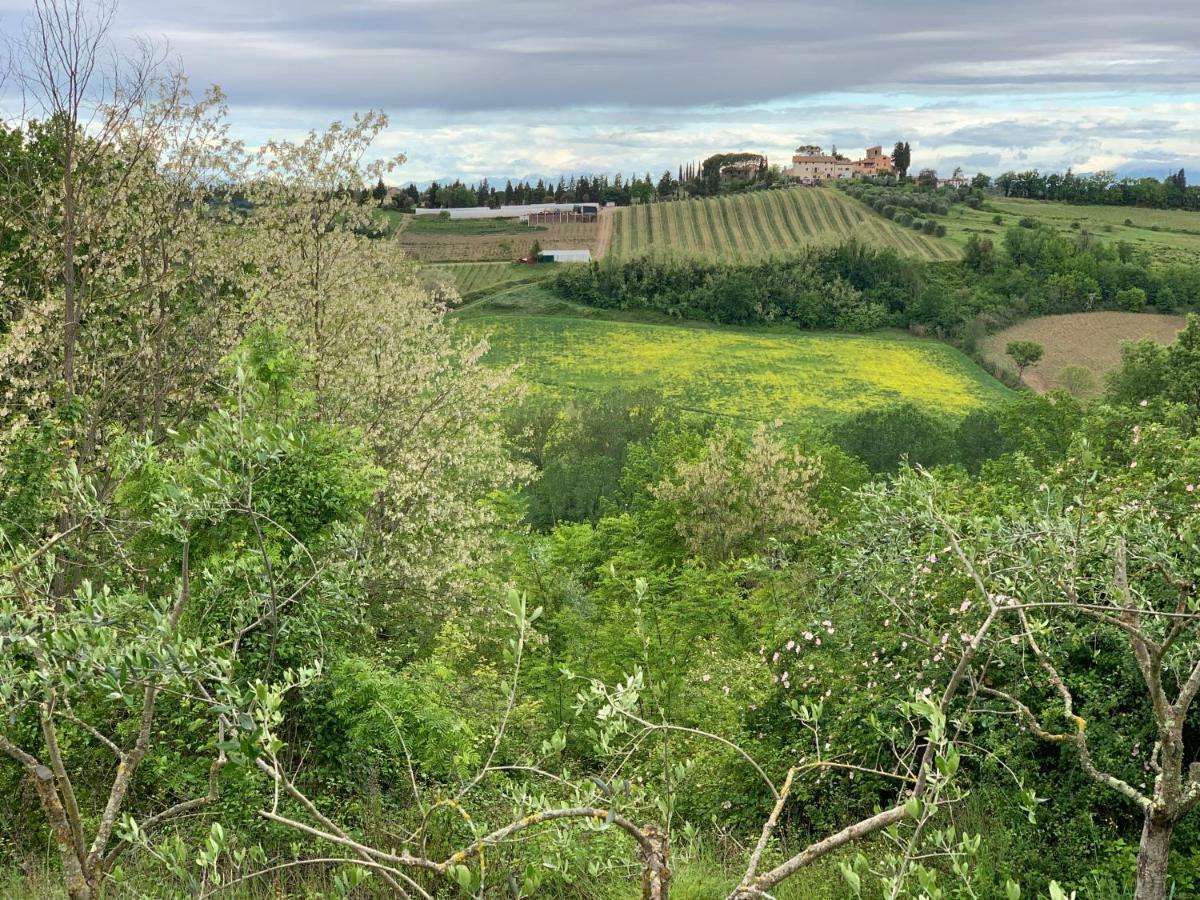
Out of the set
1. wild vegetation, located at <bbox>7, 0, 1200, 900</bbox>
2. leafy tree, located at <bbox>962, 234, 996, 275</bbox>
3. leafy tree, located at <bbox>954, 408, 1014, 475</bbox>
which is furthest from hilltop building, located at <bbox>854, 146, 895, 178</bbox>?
wild vegetation, located at <bbox>7, 0, 1200, 900</bbox>

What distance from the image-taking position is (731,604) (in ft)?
70.3

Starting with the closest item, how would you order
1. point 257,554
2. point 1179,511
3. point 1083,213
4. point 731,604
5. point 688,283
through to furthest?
point 257,554 < point 1179,511 < point 731,604 < point 688,283 < point 1083,213

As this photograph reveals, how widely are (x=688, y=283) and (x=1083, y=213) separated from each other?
6091cm

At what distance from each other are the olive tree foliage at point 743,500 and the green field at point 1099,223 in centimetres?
8852

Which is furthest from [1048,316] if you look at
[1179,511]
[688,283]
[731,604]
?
[1179,511]

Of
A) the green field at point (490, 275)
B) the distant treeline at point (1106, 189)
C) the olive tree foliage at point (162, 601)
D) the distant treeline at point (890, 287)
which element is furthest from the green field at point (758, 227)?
the olive tree foliage at point (162, 601)

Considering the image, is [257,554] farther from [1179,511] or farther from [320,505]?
[1179,511]

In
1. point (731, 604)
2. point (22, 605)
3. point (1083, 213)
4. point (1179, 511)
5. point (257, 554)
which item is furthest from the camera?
point (1083, 213)

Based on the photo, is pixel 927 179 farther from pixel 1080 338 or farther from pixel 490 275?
pixel 490 275

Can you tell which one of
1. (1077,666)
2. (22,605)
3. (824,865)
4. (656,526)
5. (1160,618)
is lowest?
(656,526)

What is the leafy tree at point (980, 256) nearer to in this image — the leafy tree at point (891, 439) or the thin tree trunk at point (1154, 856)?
the leafy tree at point (891, 439)

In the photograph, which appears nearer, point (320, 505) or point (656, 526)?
point (320, 505)

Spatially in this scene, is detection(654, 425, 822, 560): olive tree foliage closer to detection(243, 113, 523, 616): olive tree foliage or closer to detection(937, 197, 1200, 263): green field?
detection(243, 113, 523, 616): olive tree foliage

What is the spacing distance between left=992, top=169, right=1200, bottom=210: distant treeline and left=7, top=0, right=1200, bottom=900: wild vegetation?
121m
